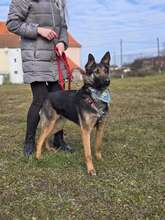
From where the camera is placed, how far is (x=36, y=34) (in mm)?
6637

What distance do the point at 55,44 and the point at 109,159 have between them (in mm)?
1776

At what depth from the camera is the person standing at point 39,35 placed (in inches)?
263

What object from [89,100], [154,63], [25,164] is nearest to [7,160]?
[25,164]

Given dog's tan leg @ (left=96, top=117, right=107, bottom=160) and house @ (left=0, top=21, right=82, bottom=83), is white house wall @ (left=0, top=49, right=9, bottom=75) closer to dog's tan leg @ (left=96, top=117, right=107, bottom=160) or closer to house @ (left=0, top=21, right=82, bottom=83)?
house @ (left=0, top=21, right=82, bottom=83)

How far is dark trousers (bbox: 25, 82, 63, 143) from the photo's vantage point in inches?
276

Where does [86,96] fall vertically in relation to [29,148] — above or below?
above

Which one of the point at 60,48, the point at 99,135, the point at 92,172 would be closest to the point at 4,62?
the point at 60,48

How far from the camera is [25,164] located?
671 centimetres

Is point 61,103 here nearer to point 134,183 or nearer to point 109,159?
point 109,159

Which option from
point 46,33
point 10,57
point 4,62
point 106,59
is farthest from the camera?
point 4,62

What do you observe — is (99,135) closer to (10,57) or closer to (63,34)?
(63,34)

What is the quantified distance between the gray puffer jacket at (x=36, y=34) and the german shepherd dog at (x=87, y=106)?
0.40 meters

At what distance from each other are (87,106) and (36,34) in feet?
4.02

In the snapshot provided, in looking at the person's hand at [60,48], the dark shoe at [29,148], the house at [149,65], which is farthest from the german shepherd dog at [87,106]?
the house at [149,65]
